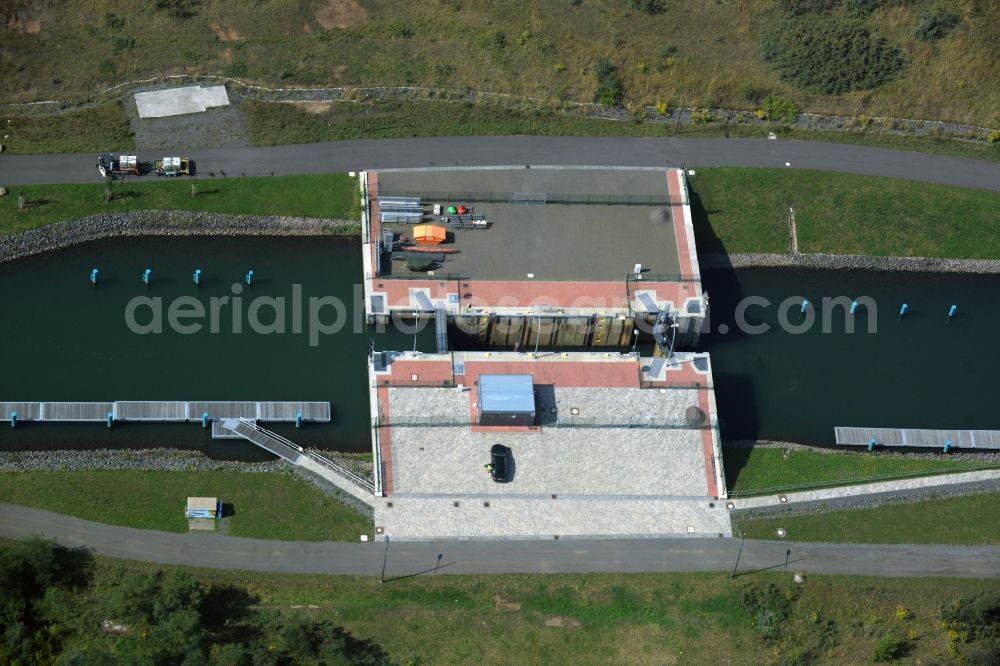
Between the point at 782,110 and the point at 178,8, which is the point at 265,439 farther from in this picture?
the point at 782,110

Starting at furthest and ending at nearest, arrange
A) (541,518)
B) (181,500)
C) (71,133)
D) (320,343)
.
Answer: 1. (71,133)
2. (320,343)
3. (541,518)
4. (181,500)

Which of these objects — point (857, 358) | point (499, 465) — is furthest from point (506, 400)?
point (857, 358)

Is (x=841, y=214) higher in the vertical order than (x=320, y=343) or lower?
higher

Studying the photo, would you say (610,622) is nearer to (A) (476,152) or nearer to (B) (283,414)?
(B) (283,414)

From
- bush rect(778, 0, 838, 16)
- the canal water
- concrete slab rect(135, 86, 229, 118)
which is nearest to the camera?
the canal water

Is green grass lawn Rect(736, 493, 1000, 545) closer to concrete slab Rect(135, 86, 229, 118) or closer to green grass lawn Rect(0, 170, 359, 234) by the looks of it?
green grass lawn Rect(0, 170, 359, 234)

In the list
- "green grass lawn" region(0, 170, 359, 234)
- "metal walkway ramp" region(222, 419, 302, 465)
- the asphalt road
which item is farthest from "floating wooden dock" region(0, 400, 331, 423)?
the asphalt road
